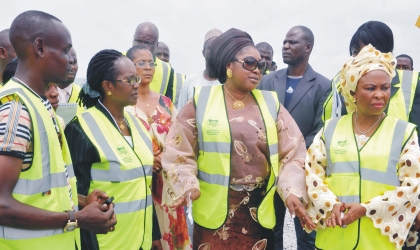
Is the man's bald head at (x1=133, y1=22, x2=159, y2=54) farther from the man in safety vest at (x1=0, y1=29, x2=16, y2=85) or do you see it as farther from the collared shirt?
the man in safety vest at (x1=0, y1=29, x2=16, y2=85)

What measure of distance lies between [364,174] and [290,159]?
523mm

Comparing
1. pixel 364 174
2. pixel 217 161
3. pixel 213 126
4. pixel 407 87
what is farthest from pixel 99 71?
pixel 407 87

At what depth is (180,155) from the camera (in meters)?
3.09

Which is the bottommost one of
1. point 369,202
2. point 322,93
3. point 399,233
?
point 399,233

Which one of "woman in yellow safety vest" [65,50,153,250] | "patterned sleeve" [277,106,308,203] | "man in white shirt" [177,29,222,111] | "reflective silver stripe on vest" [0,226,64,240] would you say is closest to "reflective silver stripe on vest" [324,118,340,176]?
"patterned sleeve" [277,106,308,203]

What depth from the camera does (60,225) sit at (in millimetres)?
1970

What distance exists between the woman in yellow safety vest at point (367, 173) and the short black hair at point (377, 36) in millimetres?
673

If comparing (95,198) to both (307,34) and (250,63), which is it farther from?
(307,34)

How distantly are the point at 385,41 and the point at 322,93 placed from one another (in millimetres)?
1033

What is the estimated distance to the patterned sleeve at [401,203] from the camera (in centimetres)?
266

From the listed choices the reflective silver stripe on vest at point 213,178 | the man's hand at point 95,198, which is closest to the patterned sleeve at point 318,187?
the reflective silver stripe on vest at point 213,178

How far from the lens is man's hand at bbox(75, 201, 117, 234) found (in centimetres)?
204

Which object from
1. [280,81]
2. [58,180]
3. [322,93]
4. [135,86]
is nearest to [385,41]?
[322,93]

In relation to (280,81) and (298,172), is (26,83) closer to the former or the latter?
(298,172)
